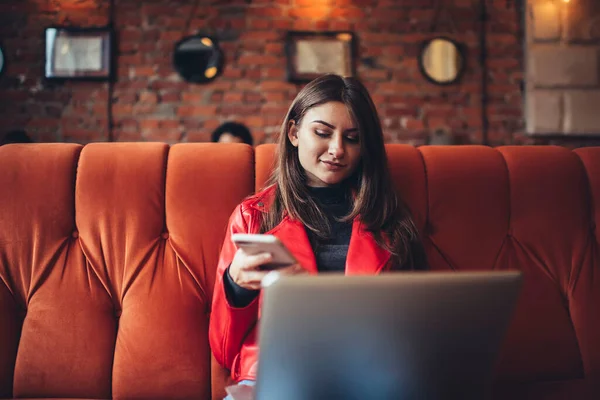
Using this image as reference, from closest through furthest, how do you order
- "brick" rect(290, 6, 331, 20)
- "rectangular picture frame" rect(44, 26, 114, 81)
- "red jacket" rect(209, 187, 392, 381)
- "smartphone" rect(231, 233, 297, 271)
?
"smartphone" rect(231, 233, 297, 271)
"red jacket" rect(209, 187, 392, 381)
"rectangular picture frame" rect(44, 26, 114, 81)
"brick" rect(290, 6, 331, 20)

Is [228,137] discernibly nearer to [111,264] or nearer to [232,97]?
[232,97]

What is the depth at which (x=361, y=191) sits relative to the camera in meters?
1.23

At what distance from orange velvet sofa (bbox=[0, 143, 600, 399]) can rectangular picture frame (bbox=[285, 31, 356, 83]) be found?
1812 mm

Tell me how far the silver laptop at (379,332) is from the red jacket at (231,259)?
0.44 meters

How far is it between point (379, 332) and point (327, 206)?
2.20ft

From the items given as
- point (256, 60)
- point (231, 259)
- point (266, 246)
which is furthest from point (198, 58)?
point (266, 246)

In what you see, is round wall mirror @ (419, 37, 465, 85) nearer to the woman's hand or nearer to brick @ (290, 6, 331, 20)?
brick @ (290, 6, 331, 20)

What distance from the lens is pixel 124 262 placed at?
1229 millimetres

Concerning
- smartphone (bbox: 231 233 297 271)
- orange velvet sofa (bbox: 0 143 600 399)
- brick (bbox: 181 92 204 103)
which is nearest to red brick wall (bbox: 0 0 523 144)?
brick (bbox: 181 92 204 103)

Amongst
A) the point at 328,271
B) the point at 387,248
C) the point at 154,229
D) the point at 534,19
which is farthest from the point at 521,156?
the point at 534,19

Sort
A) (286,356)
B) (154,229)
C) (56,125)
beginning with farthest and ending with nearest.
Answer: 1. (56,125)
2. (154,229)
3. (286,356)

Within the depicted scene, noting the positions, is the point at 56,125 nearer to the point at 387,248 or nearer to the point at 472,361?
the point at 387,248

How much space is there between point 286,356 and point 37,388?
841 mm

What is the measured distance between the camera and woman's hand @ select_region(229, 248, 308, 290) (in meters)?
0.79
